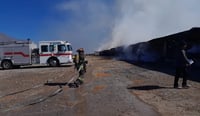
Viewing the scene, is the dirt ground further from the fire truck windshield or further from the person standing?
the fire truck windshield

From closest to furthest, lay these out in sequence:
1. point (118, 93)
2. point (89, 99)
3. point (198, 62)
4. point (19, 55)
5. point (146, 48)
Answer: point (89, 99) < point (118, 93) < point (198, 62) < point (19, 55) < point (146, 48)

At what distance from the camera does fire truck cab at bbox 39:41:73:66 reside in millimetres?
37312

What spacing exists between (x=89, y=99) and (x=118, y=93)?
1.51 metres

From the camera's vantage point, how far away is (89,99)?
39.9 ft

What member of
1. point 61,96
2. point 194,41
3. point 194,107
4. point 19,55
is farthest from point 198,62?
point 19,55

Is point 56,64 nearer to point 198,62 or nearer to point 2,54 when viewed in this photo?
point 2,54

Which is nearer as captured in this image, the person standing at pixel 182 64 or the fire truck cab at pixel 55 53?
the person standing at pixel 182 64

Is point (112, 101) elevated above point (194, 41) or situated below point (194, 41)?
below

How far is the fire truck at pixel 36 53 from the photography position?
37.3 meters

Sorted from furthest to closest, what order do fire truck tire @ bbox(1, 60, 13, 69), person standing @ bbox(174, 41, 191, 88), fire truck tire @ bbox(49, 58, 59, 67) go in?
1. fire truck tire @ bbox(1, 60, 13, 69)
2. fire truck tire @ bbox(49, 58, 59, 67)
3. person standing @ bbox(174, 41, 191, 88)

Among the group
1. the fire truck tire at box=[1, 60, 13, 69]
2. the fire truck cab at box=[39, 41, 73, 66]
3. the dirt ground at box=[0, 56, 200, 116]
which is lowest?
the dirt ground at box=[0, 56, 200, 116]

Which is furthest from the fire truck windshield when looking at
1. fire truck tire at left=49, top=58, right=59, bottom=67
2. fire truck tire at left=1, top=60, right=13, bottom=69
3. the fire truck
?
fire truck tire at left=1, top=60, right=13, bottom=69

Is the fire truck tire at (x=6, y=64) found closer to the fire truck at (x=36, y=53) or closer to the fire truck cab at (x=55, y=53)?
the fire truck at (x=36, y=53)

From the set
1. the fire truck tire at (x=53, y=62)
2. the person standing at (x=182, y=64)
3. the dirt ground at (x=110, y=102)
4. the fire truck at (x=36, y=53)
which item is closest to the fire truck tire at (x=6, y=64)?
the fire truck at (x=36, y=53)
